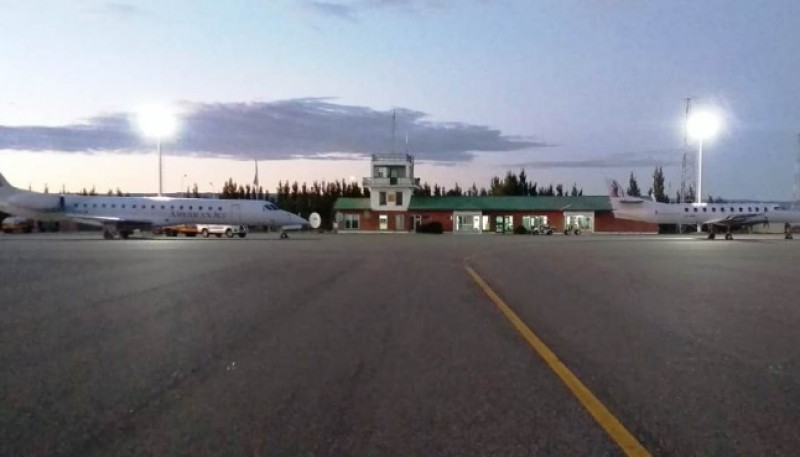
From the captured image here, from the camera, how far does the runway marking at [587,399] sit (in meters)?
6.00

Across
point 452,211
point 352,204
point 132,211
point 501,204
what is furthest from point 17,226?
point 501,204

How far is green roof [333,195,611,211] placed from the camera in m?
93.4

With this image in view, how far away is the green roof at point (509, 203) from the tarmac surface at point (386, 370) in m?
75.0

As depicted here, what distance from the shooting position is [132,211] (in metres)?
62.4

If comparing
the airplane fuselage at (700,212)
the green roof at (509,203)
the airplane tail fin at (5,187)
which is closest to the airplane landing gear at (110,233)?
the airplane tail fin at (5,187)

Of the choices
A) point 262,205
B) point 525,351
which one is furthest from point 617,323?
point 262,205

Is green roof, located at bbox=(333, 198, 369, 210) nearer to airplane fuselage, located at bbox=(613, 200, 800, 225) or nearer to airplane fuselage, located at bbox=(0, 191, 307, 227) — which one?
airplane fuselage, located at bbox=(0, 191, 307, 227)

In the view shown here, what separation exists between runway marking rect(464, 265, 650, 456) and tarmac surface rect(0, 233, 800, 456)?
0.09 meters

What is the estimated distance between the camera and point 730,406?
7.26 m

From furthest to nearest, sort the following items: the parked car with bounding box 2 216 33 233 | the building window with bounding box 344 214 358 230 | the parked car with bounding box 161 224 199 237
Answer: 1. the building window with bounding box 344 214 358 230
2. the parked car with bounding box 2 216 33 233
3. the parked car with bounding box 161 224 199 237

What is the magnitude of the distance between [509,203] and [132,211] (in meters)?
46.4

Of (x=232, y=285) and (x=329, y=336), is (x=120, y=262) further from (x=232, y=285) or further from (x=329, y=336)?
(x=329, y=336)

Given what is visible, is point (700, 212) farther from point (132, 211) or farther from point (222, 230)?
point (132, 211)

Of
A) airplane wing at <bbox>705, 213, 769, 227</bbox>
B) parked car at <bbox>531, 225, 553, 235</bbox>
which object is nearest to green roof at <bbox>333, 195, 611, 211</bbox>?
parked car at <bbox>531, 225, 553, 235</bbox>
